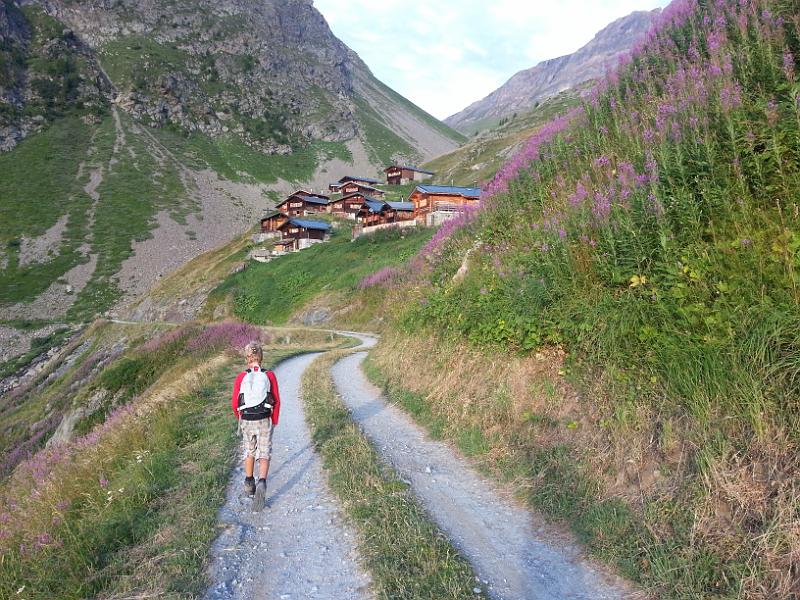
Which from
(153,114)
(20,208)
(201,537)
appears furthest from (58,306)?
(153,114)

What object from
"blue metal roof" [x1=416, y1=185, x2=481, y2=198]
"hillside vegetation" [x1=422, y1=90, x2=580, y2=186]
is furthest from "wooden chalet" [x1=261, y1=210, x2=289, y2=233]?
"hillside vegetation" [x1=422, y1=90, x2=580, y2=186]

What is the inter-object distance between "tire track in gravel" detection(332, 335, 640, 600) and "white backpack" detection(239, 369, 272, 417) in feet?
7.33

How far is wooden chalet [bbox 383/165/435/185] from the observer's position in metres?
132

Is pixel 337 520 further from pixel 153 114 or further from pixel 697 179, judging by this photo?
pixel 153 114

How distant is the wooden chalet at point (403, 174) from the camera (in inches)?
5197

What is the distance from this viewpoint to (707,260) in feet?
15.8

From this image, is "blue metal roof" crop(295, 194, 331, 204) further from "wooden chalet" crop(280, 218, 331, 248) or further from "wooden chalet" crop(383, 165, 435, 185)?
"wooden chalet" crop(383, 165, 435, 185)

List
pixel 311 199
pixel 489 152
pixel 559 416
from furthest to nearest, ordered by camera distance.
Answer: pixel 489 152
pixel 311 199
pixel 559 416

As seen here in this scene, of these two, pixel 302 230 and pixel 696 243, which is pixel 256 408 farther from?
pixel 302 230

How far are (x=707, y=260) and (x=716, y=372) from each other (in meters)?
1.23

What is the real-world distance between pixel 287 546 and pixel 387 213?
244ft

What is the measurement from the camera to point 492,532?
16.7 ft

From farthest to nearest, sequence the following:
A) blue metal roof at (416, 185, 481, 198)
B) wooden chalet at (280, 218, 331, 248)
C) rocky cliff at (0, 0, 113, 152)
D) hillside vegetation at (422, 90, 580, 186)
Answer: rocky cliff at (0, 0, 113, 152)
hillside vegetation at (422, 90, 580, 186)
wooden chalet at (280, 218, 331, 248)
blue metal roof at (416, 185, 481, 198)

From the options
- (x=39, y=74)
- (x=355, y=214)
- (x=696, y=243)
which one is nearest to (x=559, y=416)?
(x=696, y=243)
